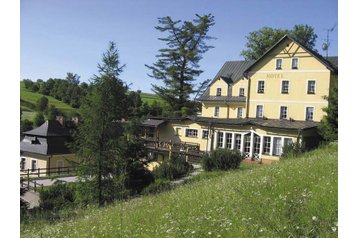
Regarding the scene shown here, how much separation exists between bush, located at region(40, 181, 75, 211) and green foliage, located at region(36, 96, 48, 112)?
137 inches

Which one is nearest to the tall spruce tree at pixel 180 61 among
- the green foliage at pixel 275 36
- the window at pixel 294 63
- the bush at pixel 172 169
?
the green foliage at pixel 275 36

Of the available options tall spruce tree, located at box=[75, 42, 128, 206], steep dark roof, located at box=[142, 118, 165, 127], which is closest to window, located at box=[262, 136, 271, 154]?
steep dark roof, located at box=[142, 118, 165, 127]

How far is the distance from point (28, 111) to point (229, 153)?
6162 millimetres

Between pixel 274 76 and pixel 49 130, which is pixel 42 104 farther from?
pixel 274 76

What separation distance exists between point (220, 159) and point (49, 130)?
5.44 metres

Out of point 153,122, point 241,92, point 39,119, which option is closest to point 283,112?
point 241,92

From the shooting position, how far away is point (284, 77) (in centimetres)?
1442

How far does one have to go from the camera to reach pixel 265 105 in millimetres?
15773

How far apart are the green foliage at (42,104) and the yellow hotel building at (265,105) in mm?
4045

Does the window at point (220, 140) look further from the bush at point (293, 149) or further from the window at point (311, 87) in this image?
the window at point (311, 87)

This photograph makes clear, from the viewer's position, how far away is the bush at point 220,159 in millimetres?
9172
